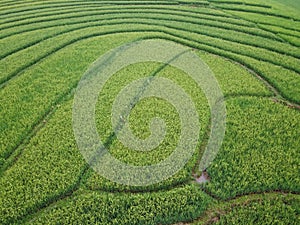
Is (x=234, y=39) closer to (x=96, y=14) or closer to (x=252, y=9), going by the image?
(x=252, y=9)

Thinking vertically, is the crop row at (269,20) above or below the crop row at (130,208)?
above

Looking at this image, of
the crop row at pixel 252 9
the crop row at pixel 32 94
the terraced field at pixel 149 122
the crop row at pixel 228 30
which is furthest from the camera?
the crop row at pixel 252 9

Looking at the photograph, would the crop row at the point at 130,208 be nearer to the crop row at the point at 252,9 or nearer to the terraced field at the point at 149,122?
the terraced field at the point at 149,122

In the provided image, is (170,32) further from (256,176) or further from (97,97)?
(256,176)

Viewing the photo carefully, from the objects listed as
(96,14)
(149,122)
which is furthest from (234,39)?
(96,14)

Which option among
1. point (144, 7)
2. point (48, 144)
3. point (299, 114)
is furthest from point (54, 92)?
point (144, 7)

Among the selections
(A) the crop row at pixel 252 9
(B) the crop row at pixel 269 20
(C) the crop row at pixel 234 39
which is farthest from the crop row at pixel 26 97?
(A) the crop row at pixel 252 9

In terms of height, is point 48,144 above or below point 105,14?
below

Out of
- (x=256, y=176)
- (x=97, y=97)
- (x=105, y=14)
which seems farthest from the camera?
(x=105, y=14)
